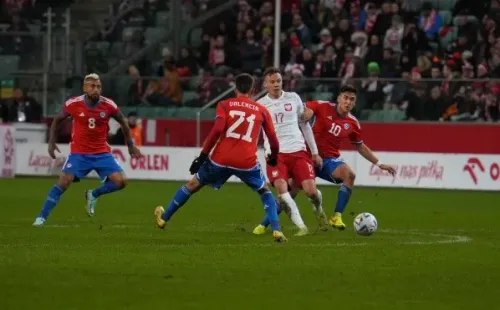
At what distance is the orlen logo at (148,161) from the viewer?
32.7 meters

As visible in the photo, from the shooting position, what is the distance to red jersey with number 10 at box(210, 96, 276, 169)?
15211mm

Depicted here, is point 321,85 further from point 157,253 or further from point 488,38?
point 157,253

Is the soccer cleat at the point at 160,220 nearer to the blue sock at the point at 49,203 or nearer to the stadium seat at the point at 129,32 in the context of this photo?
the blue sock at the point at 49,203

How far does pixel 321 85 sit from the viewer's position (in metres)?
32.2

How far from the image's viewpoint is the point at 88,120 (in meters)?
18.6

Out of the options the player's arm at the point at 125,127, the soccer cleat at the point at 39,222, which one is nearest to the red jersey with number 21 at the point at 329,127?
the player's arm at the point at 125,127

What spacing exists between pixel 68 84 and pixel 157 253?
73.1 feet

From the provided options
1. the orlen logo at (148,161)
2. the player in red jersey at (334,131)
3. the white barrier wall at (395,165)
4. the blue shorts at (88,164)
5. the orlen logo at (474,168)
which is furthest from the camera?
the orlen logo at (148,161)

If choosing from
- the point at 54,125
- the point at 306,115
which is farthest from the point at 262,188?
the point at 54,125

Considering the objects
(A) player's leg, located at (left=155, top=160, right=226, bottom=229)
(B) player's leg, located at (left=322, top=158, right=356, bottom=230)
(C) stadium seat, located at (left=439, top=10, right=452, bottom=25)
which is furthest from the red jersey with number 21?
(C) stadium seat, located at (left=439, top=10, right=452, bottom=25)

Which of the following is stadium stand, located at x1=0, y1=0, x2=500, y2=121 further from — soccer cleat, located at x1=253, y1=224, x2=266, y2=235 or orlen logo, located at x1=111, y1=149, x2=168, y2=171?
soccer cleat, located at x1=253, y1=224, x2=266, y2=235

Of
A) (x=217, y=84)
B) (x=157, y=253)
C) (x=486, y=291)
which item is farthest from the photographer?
(x=217, y=84)

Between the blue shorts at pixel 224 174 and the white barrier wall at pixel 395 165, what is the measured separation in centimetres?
1456

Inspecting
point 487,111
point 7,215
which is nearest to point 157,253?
point 7,215
